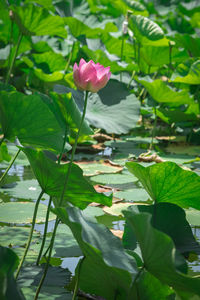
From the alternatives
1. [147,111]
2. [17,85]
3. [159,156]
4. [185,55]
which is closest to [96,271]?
[159,156]

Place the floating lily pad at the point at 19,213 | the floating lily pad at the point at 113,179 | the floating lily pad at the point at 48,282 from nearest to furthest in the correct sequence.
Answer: the floating lily pad at the point at 48,282, the floating lily pad at the point at 19,213, the floating lily pad at the point at 113,179

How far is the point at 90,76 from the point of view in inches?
34.4

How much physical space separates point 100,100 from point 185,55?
107 cm

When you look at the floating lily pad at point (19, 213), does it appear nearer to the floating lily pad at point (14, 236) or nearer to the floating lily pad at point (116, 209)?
the floating lily pad at point (14, 236)

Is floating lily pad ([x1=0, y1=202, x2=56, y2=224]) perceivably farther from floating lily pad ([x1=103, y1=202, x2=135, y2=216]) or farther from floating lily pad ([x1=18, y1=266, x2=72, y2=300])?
floating lily pad ([x1=18, y1=266, x2=72, y2=300])

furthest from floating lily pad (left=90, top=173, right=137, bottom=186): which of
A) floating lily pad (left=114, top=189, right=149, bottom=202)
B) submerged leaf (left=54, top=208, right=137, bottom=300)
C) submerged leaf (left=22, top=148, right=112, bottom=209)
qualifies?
submerged leaf (left=54, top=208, right=137, bottom=300)

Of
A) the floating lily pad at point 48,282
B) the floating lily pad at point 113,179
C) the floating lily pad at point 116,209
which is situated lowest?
the floating lily pad at point 113,179

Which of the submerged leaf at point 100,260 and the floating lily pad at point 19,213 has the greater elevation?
the submerged leaf at point 100,260

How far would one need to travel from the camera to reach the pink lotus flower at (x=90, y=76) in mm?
871

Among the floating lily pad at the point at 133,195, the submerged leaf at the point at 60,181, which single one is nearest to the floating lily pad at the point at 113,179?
the floating lily pad at the point at 133,195

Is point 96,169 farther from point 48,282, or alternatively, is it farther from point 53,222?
point 48,282

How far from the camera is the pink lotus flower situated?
871mm

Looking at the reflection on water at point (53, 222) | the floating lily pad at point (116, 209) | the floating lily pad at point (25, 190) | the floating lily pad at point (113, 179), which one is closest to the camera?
the reflection on water at point (53, 222)

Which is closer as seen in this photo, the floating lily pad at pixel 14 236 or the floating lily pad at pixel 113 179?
the floating lily pad at pixel 14 236
